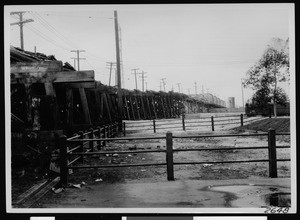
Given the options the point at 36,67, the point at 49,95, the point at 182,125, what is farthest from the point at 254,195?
the point at 182,125

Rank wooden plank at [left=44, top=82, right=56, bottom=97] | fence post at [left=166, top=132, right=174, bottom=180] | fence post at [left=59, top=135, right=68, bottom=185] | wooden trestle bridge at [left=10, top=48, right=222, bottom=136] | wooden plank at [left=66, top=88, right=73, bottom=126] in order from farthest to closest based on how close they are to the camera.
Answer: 1. wooden plank at [left=66, top=88, right=73, bottom=126]
2. wooden plank at [left=44, top=82, right=56, bottom=97]
3. wooden trestle bridge at [left=10, top=48, right=222, bottom=136]
4. fence post at [left=166, top=132, right=174, bottom=180]
5. fence post at [left=59, top=135, right=68, bottom=185]

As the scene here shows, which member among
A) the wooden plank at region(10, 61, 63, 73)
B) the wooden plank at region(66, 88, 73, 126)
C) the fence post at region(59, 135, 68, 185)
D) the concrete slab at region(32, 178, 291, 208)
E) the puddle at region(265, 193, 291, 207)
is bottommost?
the puddle at region(265, 193, 291, 207)

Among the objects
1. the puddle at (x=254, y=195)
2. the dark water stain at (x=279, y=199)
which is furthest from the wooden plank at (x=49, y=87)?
the dark water stain at (x=279, y=199)

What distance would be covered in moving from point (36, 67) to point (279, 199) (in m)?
4.96

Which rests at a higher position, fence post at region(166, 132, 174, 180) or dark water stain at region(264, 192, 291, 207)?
fence post at region(166, 132, 174, 180)

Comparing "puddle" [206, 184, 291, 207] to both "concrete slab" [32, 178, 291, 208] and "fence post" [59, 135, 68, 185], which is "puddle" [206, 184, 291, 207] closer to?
"concrete slab" [32, 178, 291, 208]

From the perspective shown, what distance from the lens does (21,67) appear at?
6477mm

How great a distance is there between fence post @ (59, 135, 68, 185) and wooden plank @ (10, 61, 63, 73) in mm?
1572

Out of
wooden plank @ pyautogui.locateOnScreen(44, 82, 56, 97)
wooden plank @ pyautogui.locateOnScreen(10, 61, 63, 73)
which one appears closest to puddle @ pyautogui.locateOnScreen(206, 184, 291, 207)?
wooden plank @ pyautogui.locateOnScreen(44, 82, 56, 97)

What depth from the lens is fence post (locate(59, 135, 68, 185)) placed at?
5.88m

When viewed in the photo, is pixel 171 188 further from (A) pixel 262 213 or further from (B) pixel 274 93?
(B) pixel 274 93

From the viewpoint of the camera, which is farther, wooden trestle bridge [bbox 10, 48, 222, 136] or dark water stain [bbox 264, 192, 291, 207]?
wooden trestle bridge [bbox 10, 48, 222, 136]

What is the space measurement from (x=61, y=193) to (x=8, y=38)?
2.55 metres

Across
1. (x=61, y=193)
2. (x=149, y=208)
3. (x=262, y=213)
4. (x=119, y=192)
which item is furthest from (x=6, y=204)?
(x=262, y=213)
